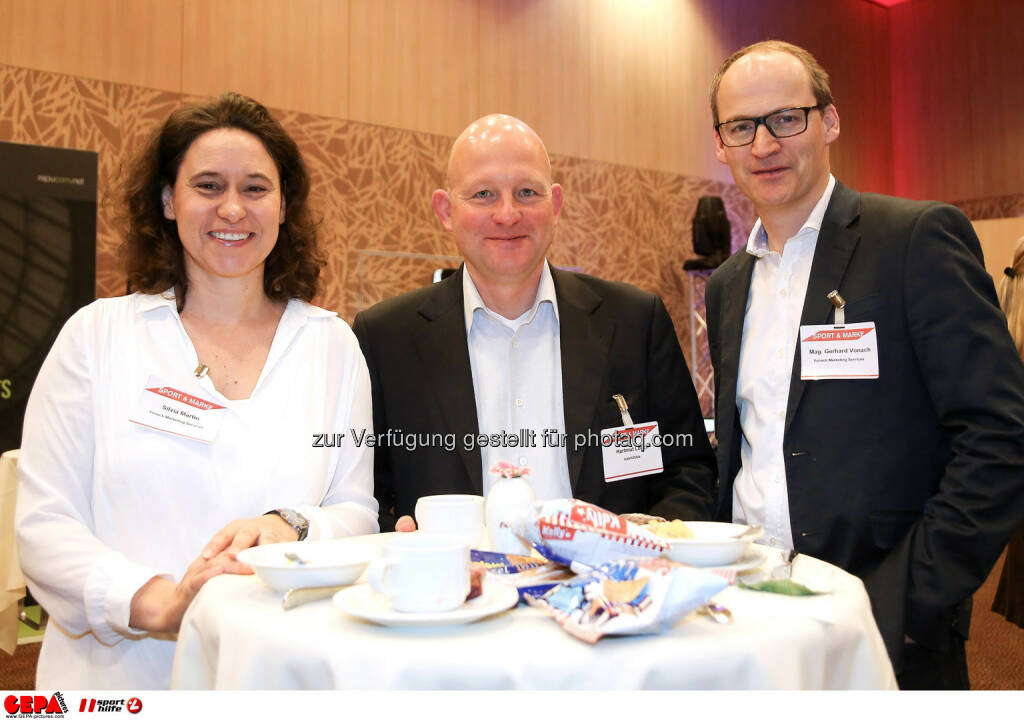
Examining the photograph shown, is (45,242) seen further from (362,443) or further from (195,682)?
(195,682)

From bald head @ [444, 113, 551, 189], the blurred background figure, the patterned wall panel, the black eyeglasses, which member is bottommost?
the blurred background figure

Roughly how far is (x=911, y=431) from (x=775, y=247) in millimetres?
623

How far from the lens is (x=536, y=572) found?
4.52 feet

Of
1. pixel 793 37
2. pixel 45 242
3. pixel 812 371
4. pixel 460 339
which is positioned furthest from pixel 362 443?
pixel 793 37

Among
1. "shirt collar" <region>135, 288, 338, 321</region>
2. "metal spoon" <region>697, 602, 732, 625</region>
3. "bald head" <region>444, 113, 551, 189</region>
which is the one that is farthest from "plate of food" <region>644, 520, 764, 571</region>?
"bald head" <region>444, 113, 551, 189</region>

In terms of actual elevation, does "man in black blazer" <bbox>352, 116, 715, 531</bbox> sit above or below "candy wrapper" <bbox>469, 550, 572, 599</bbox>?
above

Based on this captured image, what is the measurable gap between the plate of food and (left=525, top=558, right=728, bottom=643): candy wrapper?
22 cm

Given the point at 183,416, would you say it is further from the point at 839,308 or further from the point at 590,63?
the point at 590,63

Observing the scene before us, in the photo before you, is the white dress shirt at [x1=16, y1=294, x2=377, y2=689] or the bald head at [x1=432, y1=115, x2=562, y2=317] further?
the bald head at [x1=432, y1=115, x2=562, y2=317]

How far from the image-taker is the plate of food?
137 centimetres

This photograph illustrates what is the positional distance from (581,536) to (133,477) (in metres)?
1.12

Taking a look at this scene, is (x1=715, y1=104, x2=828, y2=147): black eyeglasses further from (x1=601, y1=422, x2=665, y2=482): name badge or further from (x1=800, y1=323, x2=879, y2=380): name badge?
(x1=601, y1=422, x2=665, y2=482): name badge

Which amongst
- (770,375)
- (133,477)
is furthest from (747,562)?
(133,477)

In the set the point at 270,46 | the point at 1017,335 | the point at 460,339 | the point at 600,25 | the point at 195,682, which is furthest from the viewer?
the point at 600,25
